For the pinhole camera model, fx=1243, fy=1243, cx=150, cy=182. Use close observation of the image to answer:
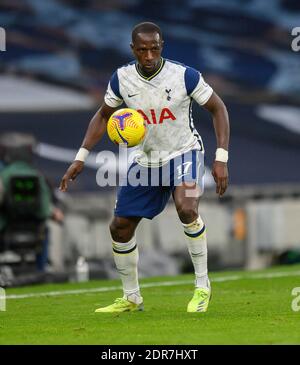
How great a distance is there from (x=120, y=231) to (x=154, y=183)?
1.63 ft

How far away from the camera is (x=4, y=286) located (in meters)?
16.0

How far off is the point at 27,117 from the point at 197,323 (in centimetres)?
1687

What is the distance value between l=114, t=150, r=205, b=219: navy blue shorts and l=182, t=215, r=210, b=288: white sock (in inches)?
13.2

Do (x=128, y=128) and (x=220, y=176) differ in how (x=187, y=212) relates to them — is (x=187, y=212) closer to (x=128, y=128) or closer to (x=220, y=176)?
(x=220, y=176)

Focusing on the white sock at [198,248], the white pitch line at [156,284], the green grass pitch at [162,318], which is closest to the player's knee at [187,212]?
the white sock at [198,248]

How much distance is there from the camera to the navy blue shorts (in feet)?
33.8

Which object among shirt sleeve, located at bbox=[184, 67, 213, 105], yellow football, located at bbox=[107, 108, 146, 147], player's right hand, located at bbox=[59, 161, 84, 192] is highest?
shirt sleeve, located at bbox=[184, 67, 213, 105]

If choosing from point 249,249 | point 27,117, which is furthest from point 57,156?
point 249,249

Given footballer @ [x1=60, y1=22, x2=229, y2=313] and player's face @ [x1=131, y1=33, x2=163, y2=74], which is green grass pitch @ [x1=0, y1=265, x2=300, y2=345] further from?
player's face @ [x1=131, y1=33, x2=163, y2=74]

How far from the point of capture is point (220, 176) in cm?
993

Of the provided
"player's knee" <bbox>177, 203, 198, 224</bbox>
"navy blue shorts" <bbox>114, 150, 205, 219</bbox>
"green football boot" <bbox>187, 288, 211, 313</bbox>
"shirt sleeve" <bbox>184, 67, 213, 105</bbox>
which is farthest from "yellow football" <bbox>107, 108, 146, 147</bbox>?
"green football boot" <bbox>187, 288, 211, 313</bbox>

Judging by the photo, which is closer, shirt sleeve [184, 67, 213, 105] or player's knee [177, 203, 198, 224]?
player's knee [177, 203, 198, 224]

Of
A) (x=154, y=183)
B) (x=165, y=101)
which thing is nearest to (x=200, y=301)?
(x=154, y=183)

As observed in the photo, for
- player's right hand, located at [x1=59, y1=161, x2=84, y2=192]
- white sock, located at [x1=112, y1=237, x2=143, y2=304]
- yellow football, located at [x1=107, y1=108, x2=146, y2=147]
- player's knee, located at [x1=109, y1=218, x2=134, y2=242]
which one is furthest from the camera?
white sock, located at [x1=112, y1=237, x2=143, y2=304]
